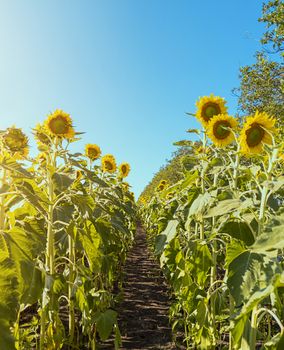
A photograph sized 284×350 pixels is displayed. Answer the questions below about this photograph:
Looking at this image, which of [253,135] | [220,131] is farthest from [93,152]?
[253,135]

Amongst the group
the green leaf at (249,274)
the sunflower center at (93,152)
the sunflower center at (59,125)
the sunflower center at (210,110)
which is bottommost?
the green leaf at (249,274)

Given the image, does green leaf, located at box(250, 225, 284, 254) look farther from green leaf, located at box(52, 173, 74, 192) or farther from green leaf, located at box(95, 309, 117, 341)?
green leaf, located at box(95, 309, 117, 341)

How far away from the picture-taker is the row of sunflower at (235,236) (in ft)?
5.08

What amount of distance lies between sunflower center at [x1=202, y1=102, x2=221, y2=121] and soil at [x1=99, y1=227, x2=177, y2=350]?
209 centimetres

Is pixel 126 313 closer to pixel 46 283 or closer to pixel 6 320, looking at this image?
pixel 46 283

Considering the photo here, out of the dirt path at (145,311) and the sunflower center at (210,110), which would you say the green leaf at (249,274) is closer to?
the sunflower center at (210,110)

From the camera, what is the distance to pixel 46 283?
2.05 m

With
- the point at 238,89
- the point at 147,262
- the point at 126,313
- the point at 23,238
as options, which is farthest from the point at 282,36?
the point at 23,238

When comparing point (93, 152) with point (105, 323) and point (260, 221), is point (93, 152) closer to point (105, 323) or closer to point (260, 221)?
point (105, 323)

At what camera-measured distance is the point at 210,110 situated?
345 centimetres

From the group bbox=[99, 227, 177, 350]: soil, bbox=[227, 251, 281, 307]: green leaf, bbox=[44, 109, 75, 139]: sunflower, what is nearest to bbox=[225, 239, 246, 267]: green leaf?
bbox=[227, 251, 281, 307]: green leaf

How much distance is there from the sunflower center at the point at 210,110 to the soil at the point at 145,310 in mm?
2087

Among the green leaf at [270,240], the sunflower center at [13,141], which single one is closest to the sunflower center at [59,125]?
the sunflower center at [13,141]

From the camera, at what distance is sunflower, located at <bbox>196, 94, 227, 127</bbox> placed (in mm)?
3436
